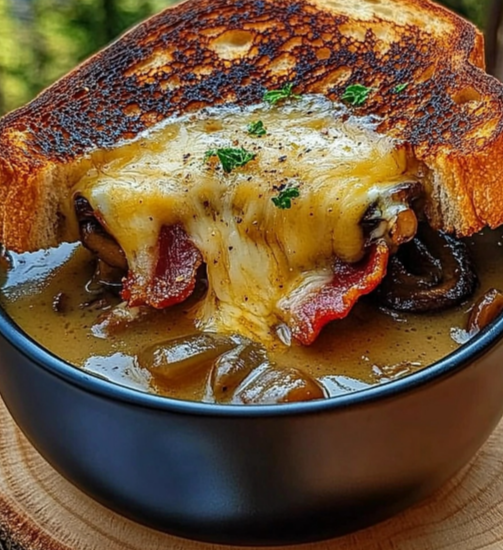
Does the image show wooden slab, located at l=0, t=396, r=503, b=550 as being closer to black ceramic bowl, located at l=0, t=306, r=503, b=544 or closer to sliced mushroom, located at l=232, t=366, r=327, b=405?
black ceramic bowl, located at l=0, t=306, r=503, b=544

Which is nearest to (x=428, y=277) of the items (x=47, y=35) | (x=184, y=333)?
(x=184, y=333)

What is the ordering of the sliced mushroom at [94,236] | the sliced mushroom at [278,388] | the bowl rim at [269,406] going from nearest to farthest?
the bowl rim at [269,406], the sliced mushroom at [278,388], the sliced mushroom at [94,236]

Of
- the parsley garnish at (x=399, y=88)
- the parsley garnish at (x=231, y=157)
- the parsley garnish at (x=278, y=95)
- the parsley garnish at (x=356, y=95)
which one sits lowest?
the parsley garnish at (x=399, y=88)

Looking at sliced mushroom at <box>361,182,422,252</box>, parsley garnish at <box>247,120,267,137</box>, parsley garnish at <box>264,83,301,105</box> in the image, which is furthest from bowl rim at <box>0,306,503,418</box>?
parsley garnish at <box>264,83,301,105</box>

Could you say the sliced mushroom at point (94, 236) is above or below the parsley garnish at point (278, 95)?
below

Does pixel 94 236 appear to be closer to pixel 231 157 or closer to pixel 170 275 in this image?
pixel 170 275

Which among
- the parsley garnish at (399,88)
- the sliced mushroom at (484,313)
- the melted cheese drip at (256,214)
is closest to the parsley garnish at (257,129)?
the melted cheese drip at (256,214)

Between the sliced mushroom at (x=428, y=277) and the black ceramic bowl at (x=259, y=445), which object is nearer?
the black ceramic bowl at (x=259, y=445)

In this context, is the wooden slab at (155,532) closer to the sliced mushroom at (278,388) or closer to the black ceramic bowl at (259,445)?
the black ceramic bowl at (259,445)
